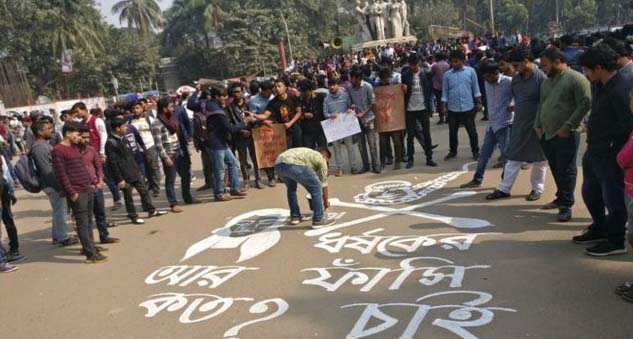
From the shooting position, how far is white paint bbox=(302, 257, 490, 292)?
4.25 meters

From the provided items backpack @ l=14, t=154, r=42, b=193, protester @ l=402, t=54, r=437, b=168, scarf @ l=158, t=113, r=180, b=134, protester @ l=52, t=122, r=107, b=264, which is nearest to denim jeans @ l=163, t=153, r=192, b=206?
scarf @ l=158, t=113, r=180, b=134

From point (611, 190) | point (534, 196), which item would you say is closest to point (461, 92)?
point (534, 196)

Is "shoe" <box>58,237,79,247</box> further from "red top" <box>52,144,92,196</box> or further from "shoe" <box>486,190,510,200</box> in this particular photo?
"shoe" <box>486,190,510,200</box>

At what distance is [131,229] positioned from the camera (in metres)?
7.13

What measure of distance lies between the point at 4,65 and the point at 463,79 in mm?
34885

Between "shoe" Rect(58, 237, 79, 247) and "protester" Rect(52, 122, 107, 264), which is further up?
"protester" Rect(52, 122, 107, 264)

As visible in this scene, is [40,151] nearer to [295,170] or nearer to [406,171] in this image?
[295,170]

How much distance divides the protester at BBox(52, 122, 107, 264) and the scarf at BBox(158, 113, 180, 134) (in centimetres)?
206

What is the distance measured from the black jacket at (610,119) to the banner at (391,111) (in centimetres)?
425

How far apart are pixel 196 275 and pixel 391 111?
4.66 meters

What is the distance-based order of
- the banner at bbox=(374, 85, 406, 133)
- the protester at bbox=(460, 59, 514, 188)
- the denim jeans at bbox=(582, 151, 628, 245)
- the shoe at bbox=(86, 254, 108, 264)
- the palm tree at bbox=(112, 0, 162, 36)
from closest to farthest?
the denim jeans at bbox=(582, 151, 628, 245) < the shoe at bbox=(86, 254, 108, 264) < the protester at bbox=(460, 59, 514, 188) < the banner at bbox=(374, 85, 406, 133) < the palm tree at bbox=(112, 0, 162, 36)

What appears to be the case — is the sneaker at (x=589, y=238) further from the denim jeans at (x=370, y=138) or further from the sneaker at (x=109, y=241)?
the sneaker at (x=109, y=241)

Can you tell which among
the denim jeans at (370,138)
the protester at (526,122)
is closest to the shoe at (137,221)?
the denim jeans at (370,138)

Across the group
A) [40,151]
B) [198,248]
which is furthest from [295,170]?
[40,151]
